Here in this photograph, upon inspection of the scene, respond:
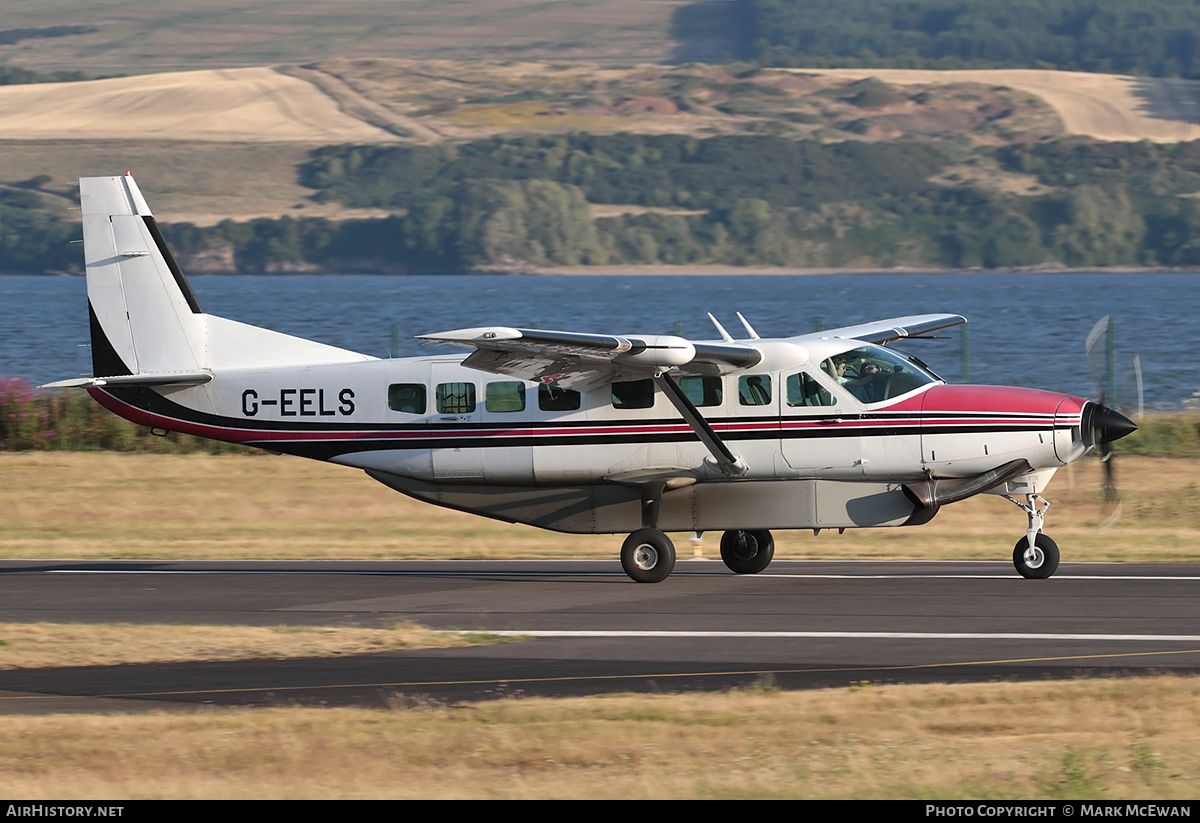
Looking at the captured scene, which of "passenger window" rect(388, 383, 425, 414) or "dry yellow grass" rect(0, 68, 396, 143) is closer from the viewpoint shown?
"passenger window" rect(388, 383, 425, 414)

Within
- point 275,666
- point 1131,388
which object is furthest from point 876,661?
point 1131,388

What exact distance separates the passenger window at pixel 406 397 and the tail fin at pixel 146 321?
74 centimetres

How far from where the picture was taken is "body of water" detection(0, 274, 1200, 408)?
47.5m

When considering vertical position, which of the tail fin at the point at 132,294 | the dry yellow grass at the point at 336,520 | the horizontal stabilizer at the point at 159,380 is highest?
the tail fin at the point at 132,294

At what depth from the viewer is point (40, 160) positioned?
6491 inches

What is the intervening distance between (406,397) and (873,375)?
5.55m

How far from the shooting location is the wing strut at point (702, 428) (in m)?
17.8

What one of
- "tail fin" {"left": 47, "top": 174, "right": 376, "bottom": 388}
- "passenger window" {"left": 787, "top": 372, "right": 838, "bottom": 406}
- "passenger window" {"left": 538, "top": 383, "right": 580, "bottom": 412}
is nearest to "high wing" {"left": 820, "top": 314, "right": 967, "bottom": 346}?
"passenger window" {"left": 787, "top": 372, "right": 838, "bottom": 406}

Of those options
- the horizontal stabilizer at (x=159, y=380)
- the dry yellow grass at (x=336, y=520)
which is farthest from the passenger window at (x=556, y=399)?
the horizontal stabilizer at (x=159, y=380)

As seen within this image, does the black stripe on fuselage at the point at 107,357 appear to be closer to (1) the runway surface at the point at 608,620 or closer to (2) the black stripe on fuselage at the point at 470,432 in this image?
(2) the black stripe on fuselage at the point at 470,432

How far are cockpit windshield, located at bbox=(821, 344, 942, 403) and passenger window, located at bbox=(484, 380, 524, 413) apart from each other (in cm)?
359

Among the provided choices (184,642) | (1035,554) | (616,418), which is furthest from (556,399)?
(184,642)

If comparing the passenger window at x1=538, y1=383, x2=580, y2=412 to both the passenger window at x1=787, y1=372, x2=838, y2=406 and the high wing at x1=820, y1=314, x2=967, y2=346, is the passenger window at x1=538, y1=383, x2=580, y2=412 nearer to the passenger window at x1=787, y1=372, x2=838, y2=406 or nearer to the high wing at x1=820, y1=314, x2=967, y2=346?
the passenger window at x1=787, y1=372, x2=838, y2=406

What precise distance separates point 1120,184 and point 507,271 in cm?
6905
